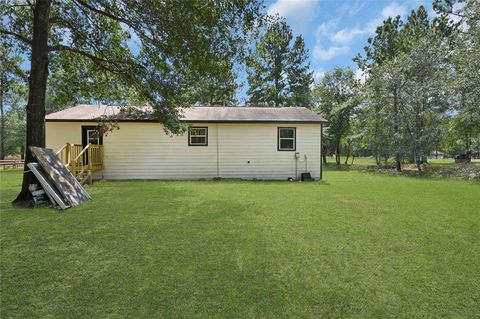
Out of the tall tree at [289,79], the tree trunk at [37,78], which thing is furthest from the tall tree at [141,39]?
the tall tree at [289,79]

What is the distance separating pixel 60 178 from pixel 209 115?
7.37 meters

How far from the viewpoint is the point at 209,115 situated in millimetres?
13195

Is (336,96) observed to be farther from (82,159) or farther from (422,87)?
→ (82,159)

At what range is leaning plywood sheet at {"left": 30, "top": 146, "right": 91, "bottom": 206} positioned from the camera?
6510 mm

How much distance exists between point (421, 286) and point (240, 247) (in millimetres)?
2057

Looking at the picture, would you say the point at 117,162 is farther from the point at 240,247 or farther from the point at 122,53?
the point at 240,247

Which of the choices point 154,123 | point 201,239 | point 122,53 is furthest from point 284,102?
point 201,239

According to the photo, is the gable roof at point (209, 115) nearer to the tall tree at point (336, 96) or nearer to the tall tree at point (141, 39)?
the tall tree at point (141, 39)

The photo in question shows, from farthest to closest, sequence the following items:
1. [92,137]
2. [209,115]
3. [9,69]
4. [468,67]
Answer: [209,115] → [468,67] → [92,137] → [9,69]

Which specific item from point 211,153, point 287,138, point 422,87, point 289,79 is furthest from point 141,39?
point 289,79

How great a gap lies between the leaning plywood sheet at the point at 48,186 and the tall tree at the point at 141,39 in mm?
262

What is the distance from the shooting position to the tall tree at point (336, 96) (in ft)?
80.6

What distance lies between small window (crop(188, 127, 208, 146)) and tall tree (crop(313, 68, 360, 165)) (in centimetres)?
1502

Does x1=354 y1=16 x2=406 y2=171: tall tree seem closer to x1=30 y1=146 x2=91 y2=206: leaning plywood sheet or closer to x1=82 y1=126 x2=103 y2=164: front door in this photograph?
x1=82 y1=126 x2=103 y2=164: front door
